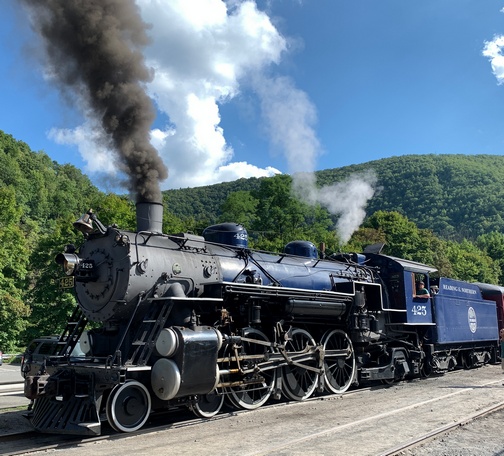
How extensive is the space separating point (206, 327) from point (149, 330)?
35.4 inches

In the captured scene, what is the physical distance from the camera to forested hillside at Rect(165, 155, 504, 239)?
328 feet

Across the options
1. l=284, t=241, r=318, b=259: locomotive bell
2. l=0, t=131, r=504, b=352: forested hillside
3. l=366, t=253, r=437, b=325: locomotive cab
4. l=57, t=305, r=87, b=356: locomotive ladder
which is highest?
l=0, t=131, r=504, b=352: forested hillside

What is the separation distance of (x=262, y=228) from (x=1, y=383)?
2806 cm

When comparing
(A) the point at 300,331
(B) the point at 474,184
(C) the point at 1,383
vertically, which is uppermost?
(B) the point at 474,184

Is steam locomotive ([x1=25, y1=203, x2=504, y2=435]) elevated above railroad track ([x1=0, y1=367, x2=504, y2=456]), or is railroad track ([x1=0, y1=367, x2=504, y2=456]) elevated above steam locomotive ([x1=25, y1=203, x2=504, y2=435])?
steam locomotive ([x1=25, y1=203, x2=504, y2=435])

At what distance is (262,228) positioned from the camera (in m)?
42.6

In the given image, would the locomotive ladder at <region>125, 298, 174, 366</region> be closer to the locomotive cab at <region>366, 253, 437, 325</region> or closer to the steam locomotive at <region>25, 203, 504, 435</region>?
the steam locomotive at <region>25, 203, 504, 435</region>

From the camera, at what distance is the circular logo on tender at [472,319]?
53.1 ft

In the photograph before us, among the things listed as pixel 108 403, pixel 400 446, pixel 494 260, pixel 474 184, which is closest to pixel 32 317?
pixel 108 403

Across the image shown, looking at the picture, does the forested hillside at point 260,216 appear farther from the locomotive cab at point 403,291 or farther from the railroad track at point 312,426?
the railroad track at point 312,426

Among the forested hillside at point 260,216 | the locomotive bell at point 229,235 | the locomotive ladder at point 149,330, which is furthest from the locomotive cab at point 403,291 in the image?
the locomotive ladder at point 149,330

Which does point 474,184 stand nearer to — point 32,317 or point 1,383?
point 32,317

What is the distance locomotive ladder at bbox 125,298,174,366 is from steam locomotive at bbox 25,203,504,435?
2 cm

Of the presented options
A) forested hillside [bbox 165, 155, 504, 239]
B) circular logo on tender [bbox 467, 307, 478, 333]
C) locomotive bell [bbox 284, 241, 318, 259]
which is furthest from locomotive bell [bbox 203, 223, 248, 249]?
forested hillside [bbox 165, 155, 504, 239]
